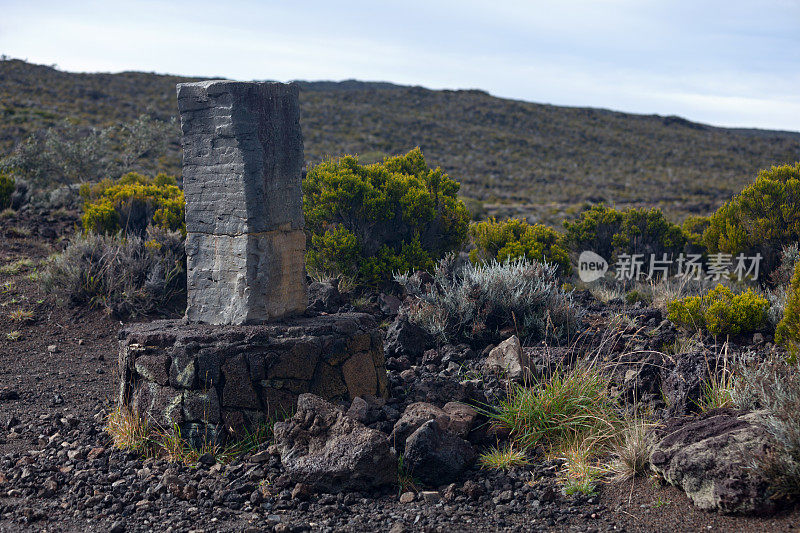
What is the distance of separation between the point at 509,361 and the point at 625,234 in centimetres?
710

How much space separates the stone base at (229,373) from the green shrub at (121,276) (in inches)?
151

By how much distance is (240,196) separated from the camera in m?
5.57

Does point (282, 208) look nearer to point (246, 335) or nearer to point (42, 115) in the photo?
point (246, 335)

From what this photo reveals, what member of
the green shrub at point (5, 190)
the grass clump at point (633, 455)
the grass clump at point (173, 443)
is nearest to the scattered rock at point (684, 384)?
the grass clump at point (633, 455)

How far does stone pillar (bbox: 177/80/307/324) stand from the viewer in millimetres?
5586

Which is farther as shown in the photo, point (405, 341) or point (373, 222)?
point (373, 222)

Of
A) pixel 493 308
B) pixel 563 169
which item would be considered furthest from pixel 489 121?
pixel 493 308

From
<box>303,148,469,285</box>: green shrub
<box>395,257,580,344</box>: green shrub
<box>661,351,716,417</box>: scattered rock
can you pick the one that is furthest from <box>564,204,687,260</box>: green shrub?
<box>661,351,716,417</box>: scattered rock

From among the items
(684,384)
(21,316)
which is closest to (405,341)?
(684,384)

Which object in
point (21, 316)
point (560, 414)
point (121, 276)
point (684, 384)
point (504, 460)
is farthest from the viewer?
point (121, 276)

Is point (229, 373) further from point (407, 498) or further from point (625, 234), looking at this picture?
point (625, 234)

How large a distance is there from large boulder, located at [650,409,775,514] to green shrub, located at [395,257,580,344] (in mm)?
2836

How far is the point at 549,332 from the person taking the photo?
24.8 feet

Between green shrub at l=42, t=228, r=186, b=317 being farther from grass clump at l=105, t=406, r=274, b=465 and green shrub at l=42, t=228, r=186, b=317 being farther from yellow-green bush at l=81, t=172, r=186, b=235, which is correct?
grass clump at l=105, t=406, r=274, b=465
